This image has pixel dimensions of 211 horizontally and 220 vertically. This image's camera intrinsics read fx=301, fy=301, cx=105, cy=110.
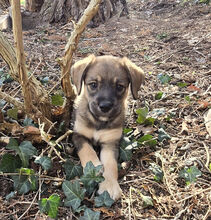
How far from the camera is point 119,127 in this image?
11.2 feet

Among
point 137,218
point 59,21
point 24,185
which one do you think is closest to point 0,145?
point 24,185

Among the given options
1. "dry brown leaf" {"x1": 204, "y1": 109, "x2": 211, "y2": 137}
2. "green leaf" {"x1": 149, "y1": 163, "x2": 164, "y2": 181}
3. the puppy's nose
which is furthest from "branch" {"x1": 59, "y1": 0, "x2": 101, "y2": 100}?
"dry brown leaf" {"x1": 204, "y1": 109, "x2": 211, "y2": 137}

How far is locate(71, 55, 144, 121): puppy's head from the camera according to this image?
10.4 feet

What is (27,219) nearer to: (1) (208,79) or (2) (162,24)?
(1) (208,79)

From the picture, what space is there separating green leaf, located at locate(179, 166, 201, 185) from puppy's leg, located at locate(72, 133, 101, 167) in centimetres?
84

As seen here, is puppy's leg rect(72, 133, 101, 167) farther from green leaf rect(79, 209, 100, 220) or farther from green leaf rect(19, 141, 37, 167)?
green leaf rect(79, 209, 100, 220)

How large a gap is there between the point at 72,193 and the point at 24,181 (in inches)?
17.3

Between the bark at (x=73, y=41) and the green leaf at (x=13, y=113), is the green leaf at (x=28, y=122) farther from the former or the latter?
the bark at (x=73, y=41)

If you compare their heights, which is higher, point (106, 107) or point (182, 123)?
point (106, 107)

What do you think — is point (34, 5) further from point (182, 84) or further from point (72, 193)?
point (72, 193)

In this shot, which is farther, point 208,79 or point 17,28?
point 208,79

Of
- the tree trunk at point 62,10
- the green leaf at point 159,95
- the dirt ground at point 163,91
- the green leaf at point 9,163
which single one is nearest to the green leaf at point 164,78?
the dirt ground at point 163,91

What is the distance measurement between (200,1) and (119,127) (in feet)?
23.3

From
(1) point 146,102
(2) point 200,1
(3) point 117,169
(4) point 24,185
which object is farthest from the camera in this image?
(2) point 200,1
